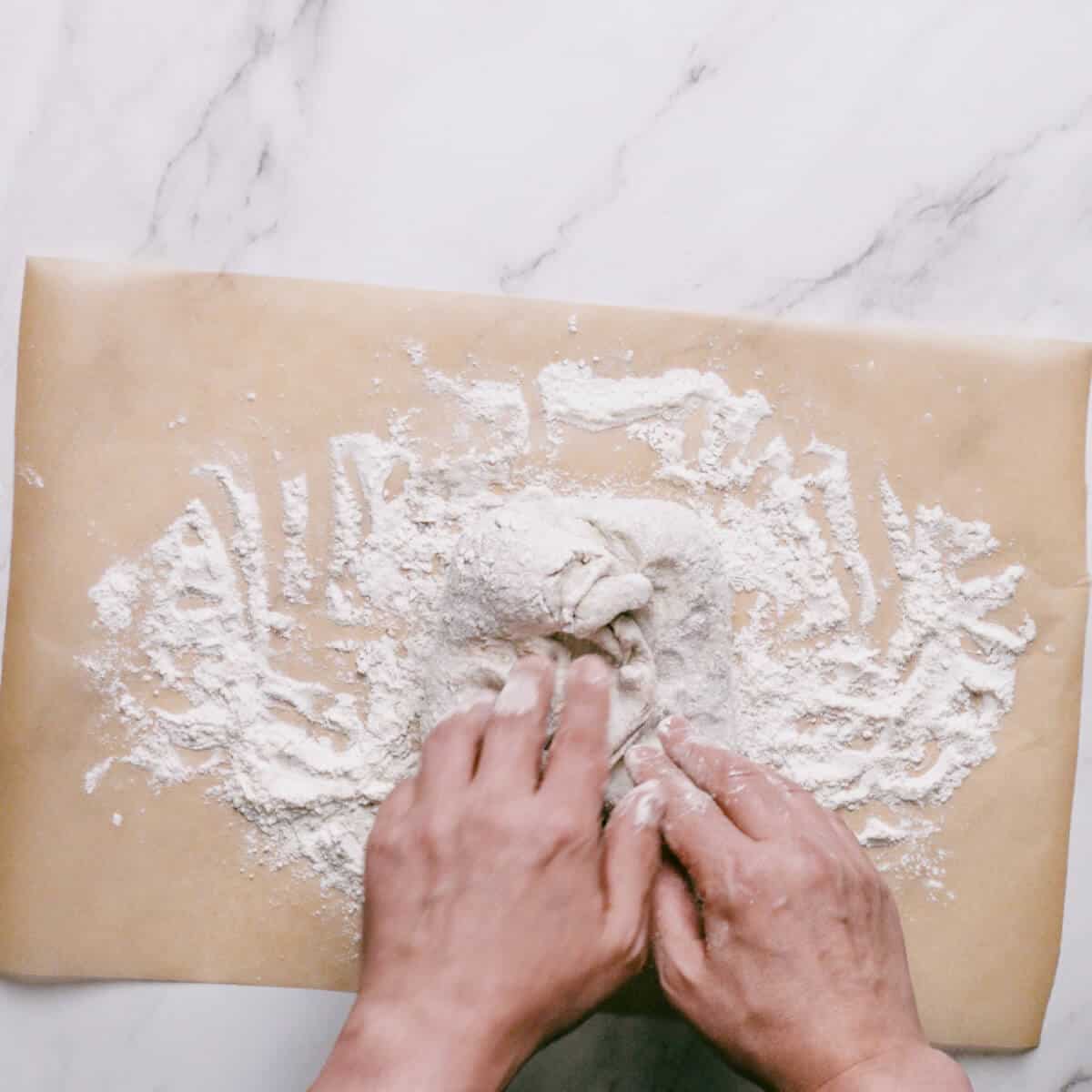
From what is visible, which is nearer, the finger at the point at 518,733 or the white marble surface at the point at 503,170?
the finger at the point at 518,733

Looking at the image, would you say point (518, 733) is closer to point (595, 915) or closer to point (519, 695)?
point (519, 695)

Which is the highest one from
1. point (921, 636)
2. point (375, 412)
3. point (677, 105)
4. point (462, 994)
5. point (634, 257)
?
point (677, 105)

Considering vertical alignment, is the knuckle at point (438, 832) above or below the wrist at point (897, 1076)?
above

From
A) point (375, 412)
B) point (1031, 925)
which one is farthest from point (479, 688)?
point (1031, 925)

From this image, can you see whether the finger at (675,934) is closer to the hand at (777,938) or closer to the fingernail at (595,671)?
the hand at (777,938)

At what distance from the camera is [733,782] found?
2.46ft

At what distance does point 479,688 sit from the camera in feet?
2.52

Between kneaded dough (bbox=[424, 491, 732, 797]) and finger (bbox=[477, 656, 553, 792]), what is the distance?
19 mm

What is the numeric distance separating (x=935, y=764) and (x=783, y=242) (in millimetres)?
442

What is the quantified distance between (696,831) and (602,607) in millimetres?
170

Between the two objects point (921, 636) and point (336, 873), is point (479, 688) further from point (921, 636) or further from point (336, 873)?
point (921, 636)

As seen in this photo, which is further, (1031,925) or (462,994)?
(1031,925)

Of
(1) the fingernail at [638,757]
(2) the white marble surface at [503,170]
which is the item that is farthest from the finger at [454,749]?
(2) the white marble surface at [503,170]

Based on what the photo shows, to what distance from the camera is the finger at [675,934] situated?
73 cm
